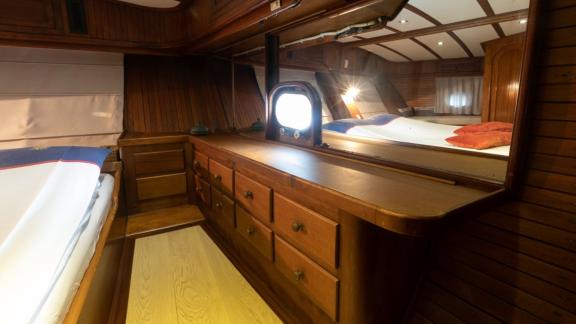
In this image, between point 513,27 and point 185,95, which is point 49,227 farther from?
point 185,95

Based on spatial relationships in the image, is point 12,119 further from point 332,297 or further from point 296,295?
point 332,297

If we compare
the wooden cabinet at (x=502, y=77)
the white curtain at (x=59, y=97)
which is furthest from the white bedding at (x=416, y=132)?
the white curtain at (x=59, y=97)

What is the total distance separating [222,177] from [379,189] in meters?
1.10

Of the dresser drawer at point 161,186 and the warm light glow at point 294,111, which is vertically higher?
the warm light glow at point 294,111

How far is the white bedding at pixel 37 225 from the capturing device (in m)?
0.76

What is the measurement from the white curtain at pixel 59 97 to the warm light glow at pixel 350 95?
1950 mm

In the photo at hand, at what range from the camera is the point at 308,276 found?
110 centimetres

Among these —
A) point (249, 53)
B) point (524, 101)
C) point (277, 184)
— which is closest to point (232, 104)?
point (249, 53)

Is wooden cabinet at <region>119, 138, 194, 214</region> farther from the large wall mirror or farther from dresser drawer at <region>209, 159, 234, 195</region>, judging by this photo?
the large wall mirror

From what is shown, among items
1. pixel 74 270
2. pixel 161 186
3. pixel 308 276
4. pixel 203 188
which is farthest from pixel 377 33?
pixel 161 186

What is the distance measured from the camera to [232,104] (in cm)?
287

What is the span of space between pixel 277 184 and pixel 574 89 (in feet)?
3.07

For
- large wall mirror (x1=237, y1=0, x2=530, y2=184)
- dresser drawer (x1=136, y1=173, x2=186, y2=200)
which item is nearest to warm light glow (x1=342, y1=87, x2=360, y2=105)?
large wall mirror (x1=237, y1=0, x2=530, y2=184)

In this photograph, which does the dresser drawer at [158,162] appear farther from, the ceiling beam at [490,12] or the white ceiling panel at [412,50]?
the ceiling beam at [490,12]
